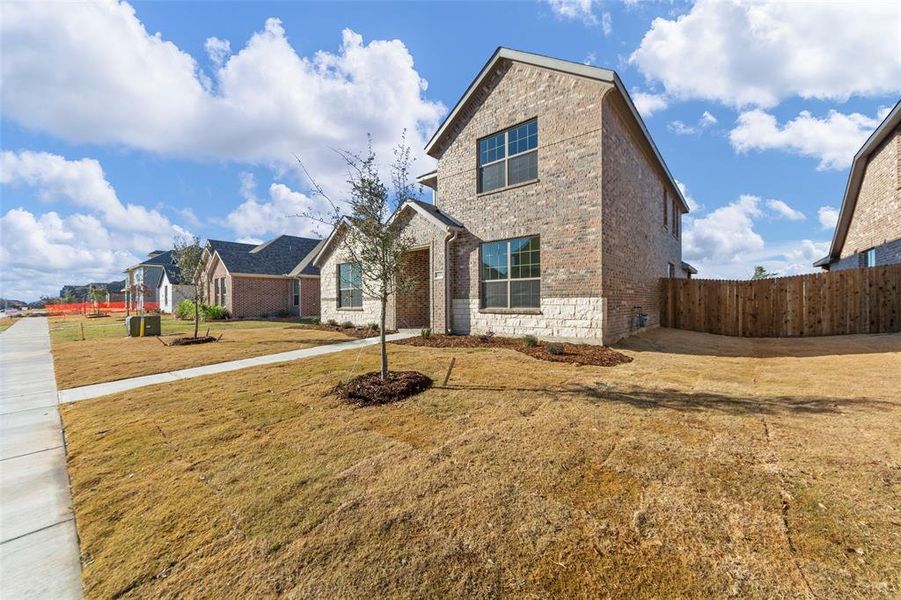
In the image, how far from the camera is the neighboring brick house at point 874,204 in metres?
12.5

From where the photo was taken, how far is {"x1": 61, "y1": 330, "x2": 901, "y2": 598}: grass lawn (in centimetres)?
199

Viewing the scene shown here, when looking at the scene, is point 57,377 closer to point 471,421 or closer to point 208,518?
point 208,518

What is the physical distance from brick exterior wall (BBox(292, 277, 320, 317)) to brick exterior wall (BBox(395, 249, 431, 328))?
13.9 metres

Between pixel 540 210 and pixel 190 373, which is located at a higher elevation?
pixel 540 210

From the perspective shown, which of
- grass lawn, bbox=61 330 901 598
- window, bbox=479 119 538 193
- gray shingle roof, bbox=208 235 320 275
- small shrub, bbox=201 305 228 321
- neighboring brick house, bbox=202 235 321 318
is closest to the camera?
grass lawn, bbox=61 330 901 598

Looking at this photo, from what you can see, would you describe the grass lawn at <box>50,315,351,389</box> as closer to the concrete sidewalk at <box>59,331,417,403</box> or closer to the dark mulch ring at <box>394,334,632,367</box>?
the concrete sidewalk at <box>59,331,417,403</box>

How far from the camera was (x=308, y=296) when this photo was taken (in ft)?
84.8

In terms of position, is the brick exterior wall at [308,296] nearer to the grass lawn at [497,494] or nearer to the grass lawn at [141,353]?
the grass lawn at [141,353]

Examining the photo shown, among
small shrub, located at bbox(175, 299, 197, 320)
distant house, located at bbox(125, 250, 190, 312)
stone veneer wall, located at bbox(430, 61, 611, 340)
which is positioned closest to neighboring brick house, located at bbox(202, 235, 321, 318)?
small shrub, located at bbox(175, 299, 197, 320)

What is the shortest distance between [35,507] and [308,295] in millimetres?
24135

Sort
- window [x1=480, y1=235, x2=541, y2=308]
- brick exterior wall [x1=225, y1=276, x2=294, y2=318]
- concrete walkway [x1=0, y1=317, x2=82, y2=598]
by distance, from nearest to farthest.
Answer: concrete walkway [x1=0, y1=317, x2=82, y2=598] < window [x1=480, y1=235, x2=541, y2=308] < brick exterior wall [x1=225, y1=276, x2=294, y2=318]

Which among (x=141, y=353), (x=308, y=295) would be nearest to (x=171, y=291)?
(x=308, y=295)

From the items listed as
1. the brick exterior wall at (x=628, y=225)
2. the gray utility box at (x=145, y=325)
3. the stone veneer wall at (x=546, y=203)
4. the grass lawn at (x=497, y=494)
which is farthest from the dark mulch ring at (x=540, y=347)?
the gray utility box at (x=145, y=325)

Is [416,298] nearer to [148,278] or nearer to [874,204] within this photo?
[874,204]
